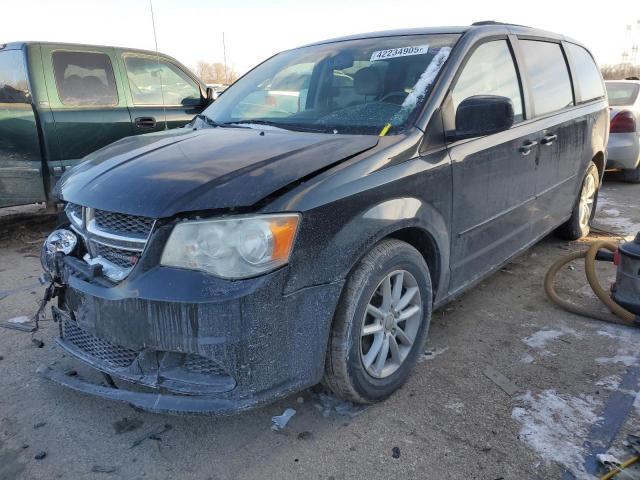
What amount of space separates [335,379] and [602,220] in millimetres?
4953

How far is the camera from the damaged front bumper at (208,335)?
78.3 inches

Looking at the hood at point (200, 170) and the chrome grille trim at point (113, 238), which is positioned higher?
the hood at point (200, 170)

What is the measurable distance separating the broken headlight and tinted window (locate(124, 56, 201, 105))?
3.57 meters

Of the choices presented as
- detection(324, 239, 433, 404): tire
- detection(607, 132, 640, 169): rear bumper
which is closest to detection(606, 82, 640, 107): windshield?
detection(607, 132, 640, 169): rear bumper

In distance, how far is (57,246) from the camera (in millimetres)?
2445

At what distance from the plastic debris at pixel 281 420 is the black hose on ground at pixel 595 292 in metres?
2.21

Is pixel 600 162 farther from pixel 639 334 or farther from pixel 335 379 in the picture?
pixel 335 379

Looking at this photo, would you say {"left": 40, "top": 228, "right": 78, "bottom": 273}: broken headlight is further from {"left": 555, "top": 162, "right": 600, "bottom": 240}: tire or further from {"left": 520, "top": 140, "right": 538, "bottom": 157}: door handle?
{"left": 555, "top": 162, "right": 600, "bottom": 240}: tire

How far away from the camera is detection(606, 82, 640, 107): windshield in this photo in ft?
26.4

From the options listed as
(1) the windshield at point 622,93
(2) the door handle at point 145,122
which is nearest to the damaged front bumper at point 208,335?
(2) the door handle at point 145,122

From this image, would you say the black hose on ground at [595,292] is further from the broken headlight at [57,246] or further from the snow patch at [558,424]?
the broken headlight at [57,246]

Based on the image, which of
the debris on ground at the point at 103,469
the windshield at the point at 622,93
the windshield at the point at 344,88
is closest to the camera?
the debris on ground at the point at 103,469

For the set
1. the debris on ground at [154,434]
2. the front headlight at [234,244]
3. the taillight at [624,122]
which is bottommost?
the debris on ground at [154,434]

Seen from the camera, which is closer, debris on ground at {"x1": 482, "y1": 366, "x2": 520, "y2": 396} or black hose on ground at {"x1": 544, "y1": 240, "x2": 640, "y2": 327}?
debris on ground at {"x1": 482, "y1": 366, "x2": 520, "y2": 396}
